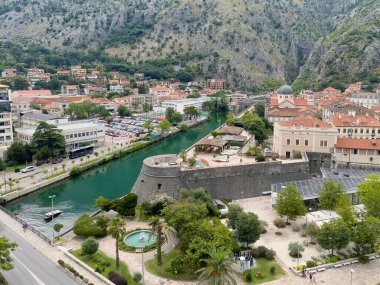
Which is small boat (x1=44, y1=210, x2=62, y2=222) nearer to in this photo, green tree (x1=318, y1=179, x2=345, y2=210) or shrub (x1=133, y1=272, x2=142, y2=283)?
shrub (x1=133, y1=272, x2=142, y2=283)

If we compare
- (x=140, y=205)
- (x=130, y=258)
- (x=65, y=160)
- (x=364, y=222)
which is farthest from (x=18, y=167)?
(x=364, y=222)

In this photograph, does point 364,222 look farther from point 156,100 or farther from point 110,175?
point 156,100

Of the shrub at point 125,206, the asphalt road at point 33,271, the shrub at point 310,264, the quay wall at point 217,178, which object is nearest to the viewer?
the asphalt road at point 33,271

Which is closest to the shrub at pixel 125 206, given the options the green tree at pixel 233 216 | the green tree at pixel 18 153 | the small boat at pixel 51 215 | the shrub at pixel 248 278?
the small boat at pixel 51 215

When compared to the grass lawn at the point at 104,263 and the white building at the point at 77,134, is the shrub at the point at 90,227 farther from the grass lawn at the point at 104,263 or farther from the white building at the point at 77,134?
the white building at the point at 77,134

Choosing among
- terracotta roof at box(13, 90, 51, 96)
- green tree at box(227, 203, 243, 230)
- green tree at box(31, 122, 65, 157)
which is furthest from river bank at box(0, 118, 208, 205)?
terracotta roof at box(13, 90, 51, 96)

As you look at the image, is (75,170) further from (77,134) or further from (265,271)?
(265,271)
